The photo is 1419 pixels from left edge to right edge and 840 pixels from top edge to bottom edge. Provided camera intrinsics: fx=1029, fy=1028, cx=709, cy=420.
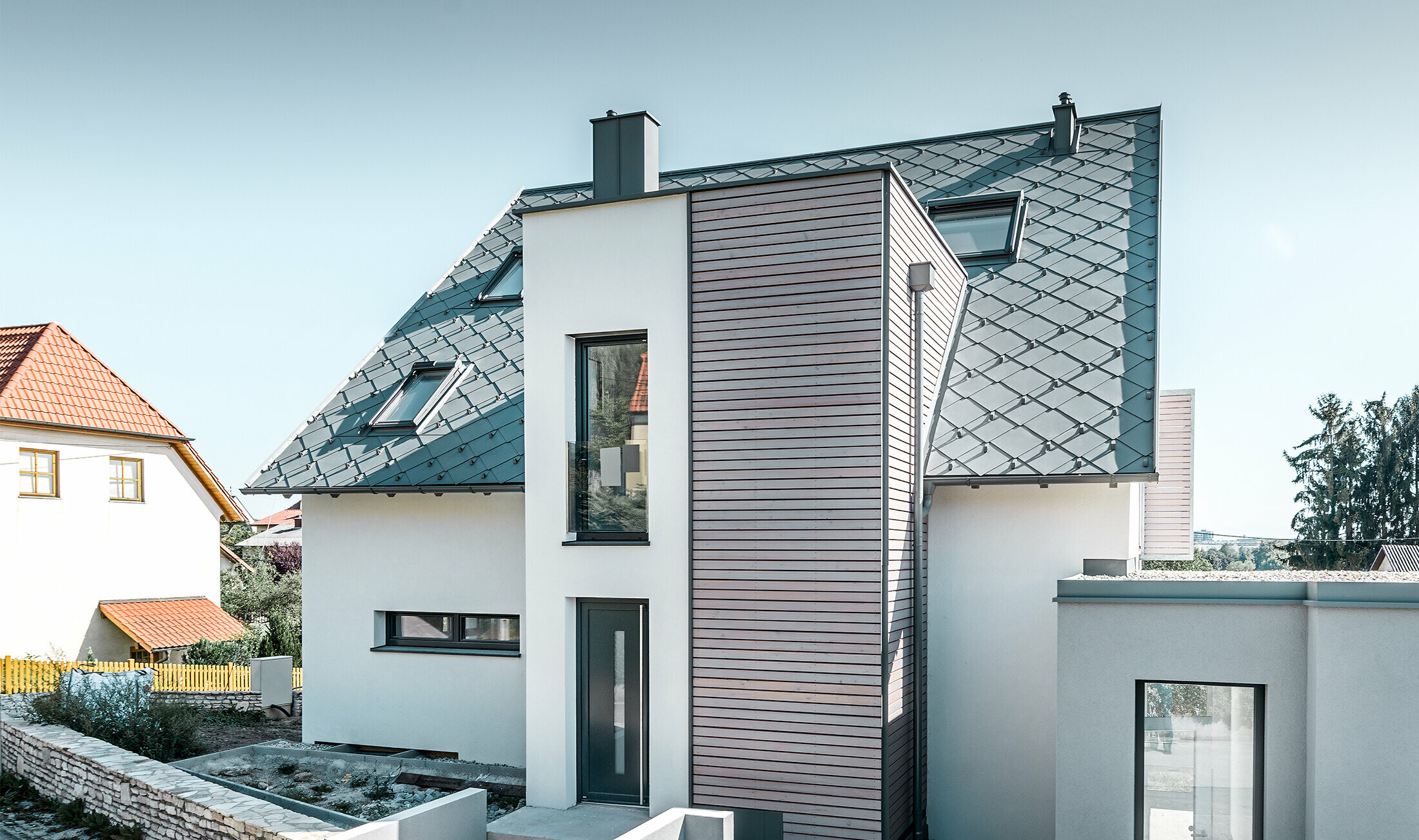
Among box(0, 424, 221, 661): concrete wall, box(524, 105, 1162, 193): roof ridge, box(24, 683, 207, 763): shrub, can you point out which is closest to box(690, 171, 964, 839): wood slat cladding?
box(524, 105, 1162, 193): roof ridge

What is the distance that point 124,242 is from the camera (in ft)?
73.8

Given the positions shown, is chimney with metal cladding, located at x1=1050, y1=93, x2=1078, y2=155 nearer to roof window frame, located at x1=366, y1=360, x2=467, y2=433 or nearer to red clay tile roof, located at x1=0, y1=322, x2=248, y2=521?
roof window frame, located at x1=366, y1=360, x2=467, y2=433

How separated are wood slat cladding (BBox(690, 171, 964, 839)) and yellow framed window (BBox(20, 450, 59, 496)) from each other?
58.3 ft

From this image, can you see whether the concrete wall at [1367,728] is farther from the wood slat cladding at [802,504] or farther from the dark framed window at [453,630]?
the dark framed window at [453,630]

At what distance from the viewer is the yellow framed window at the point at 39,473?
20.4m

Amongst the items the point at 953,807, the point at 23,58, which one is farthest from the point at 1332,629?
the point at 23,58

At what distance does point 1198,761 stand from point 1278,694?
0.76m

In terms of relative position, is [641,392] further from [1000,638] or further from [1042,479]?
[1000,638]

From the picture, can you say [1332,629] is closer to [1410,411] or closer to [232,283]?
[232,283]

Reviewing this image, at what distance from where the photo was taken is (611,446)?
365 inches

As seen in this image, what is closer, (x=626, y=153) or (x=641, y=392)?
(x=641, y=392)

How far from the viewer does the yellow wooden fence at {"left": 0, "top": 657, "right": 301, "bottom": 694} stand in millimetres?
16828

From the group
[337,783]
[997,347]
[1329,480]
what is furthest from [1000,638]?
[1329,480]

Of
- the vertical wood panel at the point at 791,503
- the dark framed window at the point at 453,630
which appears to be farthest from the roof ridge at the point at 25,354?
the vertical wood panel at the point at 791,503
